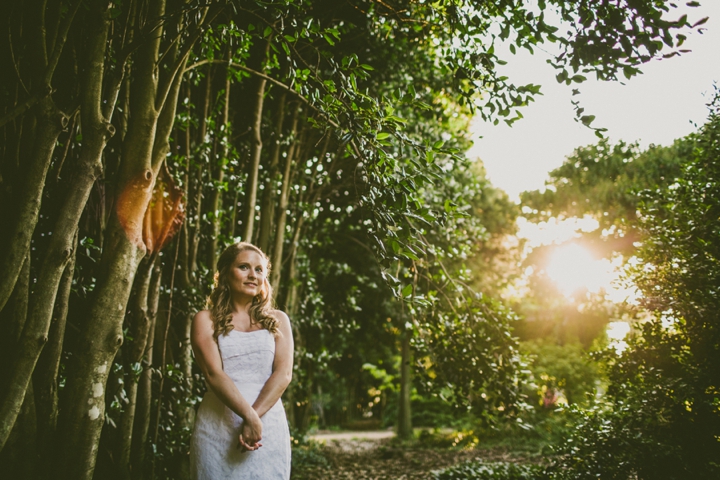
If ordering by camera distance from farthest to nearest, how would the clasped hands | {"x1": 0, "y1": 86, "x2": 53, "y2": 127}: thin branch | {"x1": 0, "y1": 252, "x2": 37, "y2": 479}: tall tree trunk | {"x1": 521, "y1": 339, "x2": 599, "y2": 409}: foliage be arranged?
{"x1": 521, "y1": 339, "x2": 599, "y2": 409}: foliage
{"x1": 0, "y1": 86, "x2": 53, "y2": 127}: thin branch
{"x1": 0, "y1": 252, "x2": 37, "y2": 479}: tall tree trunk
the clasped hands

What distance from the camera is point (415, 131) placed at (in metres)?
8.84

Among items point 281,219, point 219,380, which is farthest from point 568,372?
point 219,380

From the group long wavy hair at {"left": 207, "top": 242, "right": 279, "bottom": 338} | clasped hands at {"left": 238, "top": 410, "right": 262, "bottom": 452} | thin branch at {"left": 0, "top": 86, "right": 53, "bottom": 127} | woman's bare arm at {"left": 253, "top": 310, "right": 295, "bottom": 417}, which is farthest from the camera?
thin branch at {"left": 0, "top": 86, "right": 53, "bottom": 127}

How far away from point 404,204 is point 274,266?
405cm

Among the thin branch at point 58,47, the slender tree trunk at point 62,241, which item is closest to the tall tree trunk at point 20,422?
the slender tree trunk at point 62,241

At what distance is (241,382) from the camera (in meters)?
2.53

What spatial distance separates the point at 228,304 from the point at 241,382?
0.51 meters

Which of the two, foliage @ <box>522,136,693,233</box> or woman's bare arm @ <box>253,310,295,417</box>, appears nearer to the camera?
woman's bare arm @ <box>253,310,295,417</box>

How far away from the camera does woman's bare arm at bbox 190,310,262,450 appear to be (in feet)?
Result: 7.82

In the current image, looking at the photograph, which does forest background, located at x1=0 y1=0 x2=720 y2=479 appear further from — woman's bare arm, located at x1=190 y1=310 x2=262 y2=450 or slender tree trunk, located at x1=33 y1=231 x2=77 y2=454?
woman's bare arm, located at x1=190 y1=310 x2=262 y2=450

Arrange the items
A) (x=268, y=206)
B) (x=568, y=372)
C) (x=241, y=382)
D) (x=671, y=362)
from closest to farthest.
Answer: (x=241, y=382) < (x=671, y=362) < (x=268, y=206) < (x=568, y=372)

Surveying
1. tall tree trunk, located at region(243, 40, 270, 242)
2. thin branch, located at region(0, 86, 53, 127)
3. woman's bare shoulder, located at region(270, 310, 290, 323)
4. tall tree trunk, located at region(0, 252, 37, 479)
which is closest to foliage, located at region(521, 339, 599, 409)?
tall tree trunk, located at region(243, 40, 270, 242)

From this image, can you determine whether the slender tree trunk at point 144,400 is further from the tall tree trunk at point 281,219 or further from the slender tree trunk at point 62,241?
the tall tree trunk at point 281,219

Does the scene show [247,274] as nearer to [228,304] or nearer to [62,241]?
[228,304]
